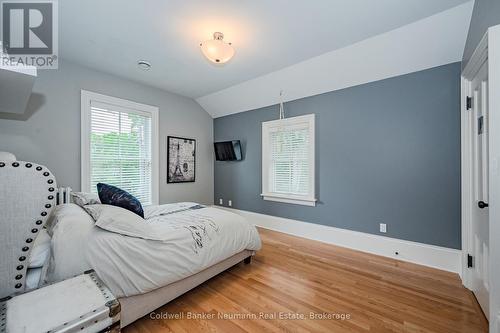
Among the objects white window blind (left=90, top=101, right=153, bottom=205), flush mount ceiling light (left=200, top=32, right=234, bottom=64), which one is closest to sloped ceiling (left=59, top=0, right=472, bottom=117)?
flush mount ceiling light (left=200, top=32, right=234, bottom=64)

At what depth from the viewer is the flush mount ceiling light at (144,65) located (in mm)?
2955

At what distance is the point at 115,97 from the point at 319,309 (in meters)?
3.96

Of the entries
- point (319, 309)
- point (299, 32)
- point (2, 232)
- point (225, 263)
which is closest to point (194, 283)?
point (225, 263)

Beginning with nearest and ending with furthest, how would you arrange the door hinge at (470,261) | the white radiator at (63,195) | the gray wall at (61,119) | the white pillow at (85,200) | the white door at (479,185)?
the white door at (479,185), the white pillow at (85,200), the door hinge at (470,261), the gray wall at (61,119), the white radiator at (63,195)

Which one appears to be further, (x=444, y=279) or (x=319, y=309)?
(x=444, y=279)

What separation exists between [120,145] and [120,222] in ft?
7.79

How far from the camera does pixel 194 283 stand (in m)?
1.92

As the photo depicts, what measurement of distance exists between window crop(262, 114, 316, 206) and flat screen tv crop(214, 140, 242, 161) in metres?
0.63

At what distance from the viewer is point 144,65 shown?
303 cm

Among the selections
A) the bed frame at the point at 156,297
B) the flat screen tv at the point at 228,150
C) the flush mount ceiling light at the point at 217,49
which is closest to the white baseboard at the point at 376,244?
the flat screen tv at the point at 228,150

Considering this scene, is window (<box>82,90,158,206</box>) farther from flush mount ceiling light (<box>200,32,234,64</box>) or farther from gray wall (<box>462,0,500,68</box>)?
gray wall (<box>462,0,500,68</box>)

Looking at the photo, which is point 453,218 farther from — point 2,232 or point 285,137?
point 2,232

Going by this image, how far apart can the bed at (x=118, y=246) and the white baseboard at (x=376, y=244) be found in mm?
1693

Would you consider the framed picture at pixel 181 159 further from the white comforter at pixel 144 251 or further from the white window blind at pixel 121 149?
the white comforter at pixel 144 251
